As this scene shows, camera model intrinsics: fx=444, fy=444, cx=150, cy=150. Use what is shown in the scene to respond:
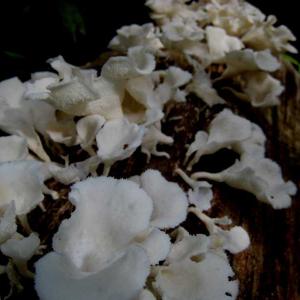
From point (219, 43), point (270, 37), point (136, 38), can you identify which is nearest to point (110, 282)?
point (136, 38)

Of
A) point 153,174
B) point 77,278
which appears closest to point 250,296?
point 153,174

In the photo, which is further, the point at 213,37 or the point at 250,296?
the point at 213,37

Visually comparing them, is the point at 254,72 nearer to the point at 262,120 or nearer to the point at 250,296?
the point at 262,120

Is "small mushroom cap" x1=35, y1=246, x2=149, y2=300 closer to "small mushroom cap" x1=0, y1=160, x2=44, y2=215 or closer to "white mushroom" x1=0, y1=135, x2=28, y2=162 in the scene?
"small mushroom cap" x1=0, y1=160, x2=44, y2=215

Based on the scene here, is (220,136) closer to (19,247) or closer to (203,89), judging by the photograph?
(203,89)

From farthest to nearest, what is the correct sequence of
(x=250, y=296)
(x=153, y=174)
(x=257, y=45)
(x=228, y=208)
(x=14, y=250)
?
(x=257, y=45)
(x=228, y=208)
(x=250, y=296)
(x=153, y=174)
(x=14, y=250)
